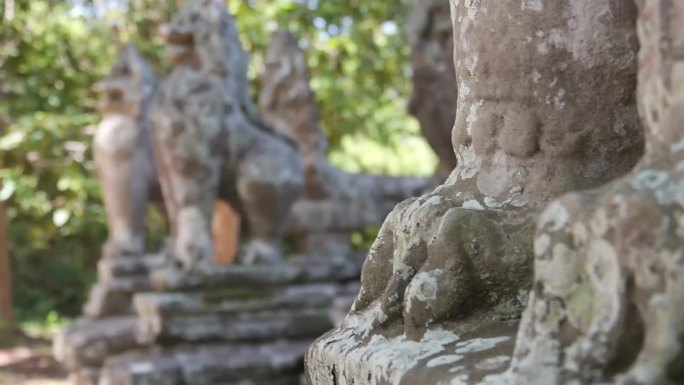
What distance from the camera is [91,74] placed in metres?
9.38

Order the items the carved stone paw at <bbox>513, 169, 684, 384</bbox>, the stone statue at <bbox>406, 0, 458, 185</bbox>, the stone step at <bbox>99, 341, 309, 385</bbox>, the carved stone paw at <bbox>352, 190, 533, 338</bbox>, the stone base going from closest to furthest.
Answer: the carved stone paw at <bbox>513, 169, 684, 384</bbox>, the stone base, the carved stone paw at <bbox>352, 190, 533, 338</bbox>, the stone step at <bbox>99, 341, 309, 385</bbox>, the stone statue at <bbox>406, 0, 458, 185</bbox>

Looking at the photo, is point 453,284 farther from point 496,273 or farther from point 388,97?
point 388,97

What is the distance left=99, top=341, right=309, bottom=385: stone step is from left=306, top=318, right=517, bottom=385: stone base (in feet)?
11.0

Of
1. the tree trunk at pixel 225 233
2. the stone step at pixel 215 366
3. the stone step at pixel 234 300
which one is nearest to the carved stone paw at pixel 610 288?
the stone step at pixel 215 366

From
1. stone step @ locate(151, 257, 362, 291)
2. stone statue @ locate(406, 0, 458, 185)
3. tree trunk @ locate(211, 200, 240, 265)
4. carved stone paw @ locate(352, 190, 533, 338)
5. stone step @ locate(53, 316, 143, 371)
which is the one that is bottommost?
stone step @ locate(53, 316, 143, 371)

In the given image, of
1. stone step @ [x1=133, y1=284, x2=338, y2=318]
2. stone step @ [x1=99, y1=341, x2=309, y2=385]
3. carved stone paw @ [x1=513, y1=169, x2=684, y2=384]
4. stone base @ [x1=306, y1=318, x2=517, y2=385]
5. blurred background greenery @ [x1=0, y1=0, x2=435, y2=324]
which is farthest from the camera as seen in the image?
blurred background greenery @ [x1=0, y1=0, x2=435, y2=324]

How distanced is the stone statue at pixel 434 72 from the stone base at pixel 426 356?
373 centimetres

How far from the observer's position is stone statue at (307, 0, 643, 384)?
55.9 inches

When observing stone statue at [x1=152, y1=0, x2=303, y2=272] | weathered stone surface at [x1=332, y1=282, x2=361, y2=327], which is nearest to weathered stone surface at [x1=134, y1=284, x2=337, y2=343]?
stone statue at [x1=152, y1=0, x2=303, y2=272]

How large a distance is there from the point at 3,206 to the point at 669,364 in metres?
10.3

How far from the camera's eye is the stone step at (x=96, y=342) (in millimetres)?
5590

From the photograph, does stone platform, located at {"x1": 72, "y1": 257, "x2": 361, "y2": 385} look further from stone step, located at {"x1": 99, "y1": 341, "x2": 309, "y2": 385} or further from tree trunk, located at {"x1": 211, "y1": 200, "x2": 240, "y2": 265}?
tree trunk, located at {"x1": 211, "y1": 200, "x2": 240, "y2": 265}

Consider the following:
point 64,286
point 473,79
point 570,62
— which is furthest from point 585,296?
point 64,286

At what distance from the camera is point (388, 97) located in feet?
38.3
